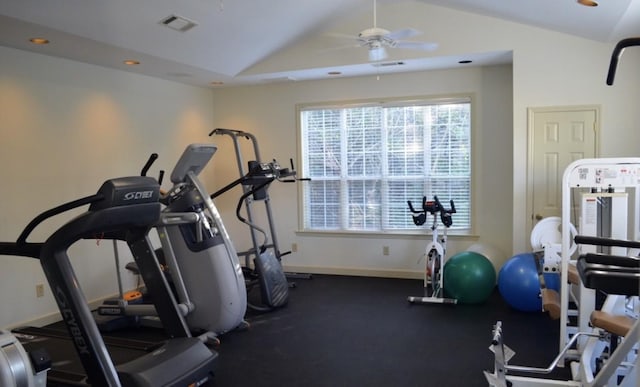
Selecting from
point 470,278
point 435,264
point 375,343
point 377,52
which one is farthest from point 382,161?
point 375,343

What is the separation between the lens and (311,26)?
5148 mm

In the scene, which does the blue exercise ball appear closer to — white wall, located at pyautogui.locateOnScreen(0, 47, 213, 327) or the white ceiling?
the white ceiling

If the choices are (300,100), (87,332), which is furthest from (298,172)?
(87,332)

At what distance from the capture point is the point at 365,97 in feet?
19.6

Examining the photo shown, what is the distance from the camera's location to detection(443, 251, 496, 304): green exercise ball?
4.66 meters

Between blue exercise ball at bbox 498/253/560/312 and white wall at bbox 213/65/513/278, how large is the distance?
46.4 inches

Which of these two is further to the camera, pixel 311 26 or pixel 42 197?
pixel 311 26

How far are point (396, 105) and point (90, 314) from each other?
442cm

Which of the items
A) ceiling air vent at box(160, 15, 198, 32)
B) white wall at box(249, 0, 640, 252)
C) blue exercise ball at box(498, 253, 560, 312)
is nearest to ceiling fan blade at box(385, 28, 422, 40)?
white wall at box(249, 0, 640, 252)

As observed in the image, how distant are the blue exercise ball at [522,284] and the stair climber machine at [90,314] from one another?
2769 mm

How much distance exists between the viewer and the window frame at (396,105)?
5.56 meters

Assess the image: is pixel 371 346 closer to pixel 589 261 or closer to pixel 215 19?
pixel 589 261

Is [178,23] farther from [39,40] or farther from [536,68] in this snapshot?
[536,68]

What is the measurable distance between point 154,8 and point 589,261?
347cm
